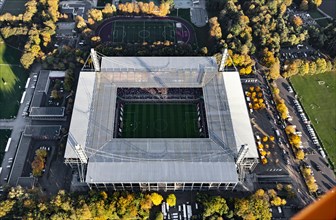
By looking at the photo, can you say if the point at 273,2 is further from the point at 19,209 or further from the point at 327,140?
the point at 19,209

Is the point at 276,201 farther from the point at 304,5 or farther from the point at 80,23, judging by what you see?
the point at 80,23

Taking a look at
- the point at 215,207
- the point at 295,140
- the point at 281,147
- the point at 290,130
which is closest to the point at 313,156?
the point at 295,140

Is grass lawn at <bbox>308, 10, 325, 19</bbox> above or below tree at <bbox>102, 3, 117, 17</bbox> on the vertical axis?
above

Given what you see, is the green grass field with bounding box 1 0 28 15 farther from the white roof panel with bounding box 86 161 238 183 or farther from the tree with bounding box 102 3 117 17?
the white roof panel with bounding box 86 161 238 183

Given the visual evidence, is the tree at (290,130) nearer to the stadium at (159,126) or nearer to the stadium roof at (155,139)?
the stadium at (159,126)

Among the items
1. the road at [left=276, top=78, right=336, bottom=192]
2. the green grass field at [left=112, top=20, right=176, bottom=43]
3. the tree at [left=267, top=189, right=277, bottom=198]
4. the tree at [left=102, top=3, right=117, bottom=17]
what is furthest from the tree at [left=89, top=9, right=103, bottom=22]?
the tree at [left=267, top=189, right=277, bottom=198]
